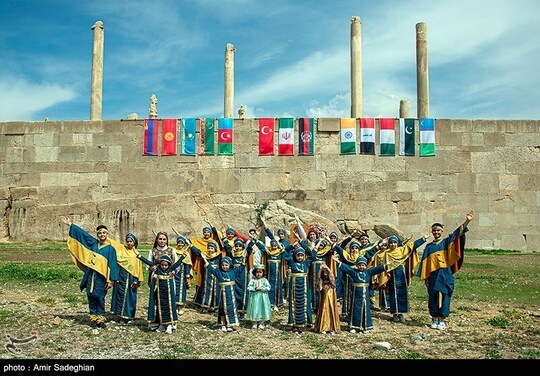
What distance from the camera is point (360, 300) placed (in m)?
8.29

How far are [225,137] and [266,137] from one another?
1493 mm

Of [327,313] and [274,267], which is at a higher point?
[274,267]

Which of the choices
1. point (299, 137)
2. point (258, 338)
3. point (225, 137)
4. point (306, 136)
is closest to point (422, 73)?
point (306, 136)

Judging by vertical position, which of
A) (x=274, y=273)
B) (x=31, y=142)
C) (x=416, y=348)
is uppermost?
(x=31, y=142)

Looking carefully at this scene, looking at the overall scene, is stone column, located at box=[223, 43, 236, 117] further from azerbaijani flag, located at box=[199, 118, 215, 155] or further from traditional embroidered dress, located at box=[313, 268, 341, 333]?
traditional embroidered dress, located at box=[313, 268, 341, 333]

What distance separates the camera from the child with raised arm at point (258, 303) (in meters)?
8.41

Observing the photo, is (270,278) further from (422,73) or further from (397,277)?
(422,73)

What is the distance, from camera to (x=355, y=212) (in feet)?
63.4

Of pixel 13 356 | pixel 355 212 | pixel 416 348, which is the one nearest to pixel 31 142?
pixel 355 212

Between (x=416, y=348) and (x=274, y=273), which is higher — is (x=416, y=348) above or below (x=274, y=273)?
below

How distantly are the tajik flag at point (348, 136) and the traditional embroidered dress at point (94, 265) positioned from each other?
1229cm

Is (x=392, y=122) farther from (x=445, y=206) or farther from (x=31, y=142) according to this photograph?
(x=31, y=142)

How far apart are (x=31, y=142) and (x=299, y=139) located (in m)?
9.94
